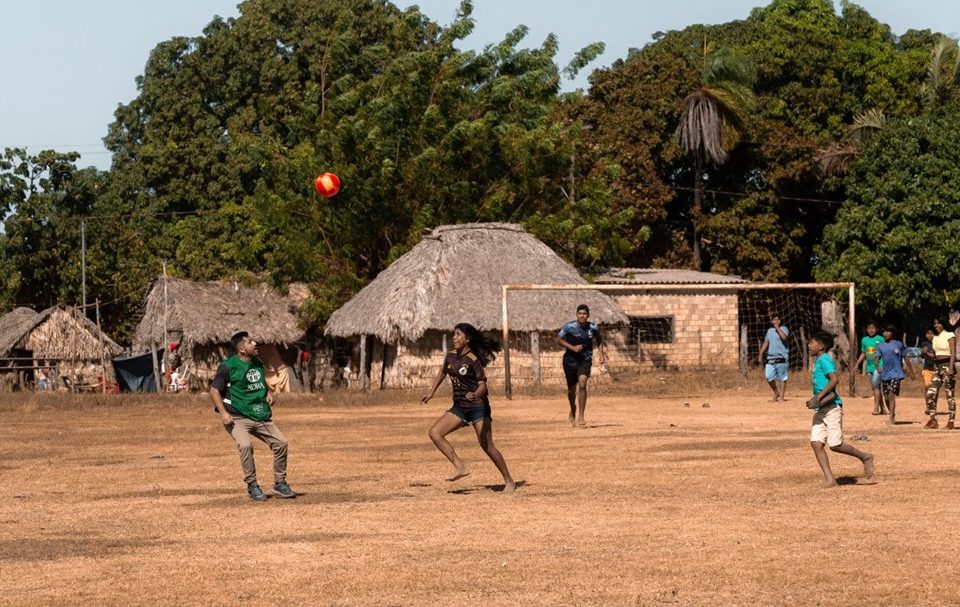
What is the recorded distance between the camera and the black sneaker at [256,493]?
614 inches

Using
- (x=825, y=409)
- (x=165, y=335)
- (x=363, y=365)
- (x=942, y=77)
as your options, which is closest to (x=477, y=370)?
(x=825, y=409)

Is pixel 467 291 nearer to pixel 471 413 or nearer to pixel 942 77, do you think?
pixel 942 77

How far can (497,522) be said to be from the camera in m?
13.6

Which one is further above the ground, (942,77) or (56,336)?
(942,77)

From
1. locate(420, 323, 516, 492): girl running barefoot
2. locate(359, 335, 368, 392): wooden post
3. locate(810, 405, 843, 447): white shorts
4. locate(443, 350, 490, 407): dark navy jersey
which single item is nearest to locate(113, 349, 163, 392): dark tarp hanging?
locate(359, 335, 368, 392): wooden post

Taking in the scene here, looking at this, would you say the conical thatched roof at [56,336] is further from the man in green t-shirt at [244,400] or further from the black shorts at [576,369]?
the man in green t-shirt at [244,400]

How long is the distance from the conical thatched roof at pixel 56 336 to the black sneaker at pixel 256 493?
36004 mm

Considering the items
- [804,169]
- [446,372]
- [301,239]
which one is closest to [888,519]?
[446,372]

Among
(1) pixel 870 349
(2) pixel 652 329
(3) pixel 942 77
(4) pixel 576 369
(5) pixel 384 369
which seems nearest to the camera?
(4) pixel 576 369

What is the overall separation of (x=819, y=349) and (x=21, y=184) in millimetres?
50932

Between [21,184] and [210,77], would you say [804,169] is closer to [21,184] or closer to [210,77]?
[210,77]

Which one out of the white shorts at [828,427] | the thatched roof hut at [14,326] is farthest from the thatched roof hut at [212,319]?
the white shorts at [828,427]

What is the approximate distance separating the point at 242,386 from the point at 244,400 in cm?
14

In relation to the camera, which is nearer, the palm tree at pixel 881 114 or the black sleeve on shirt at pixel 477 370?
the black sleeve on shirt at pixel 477 370
